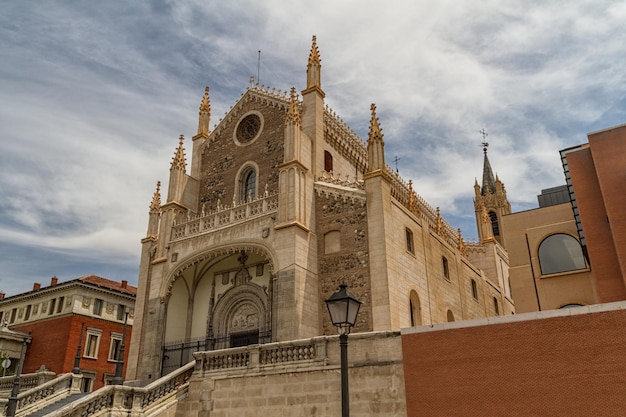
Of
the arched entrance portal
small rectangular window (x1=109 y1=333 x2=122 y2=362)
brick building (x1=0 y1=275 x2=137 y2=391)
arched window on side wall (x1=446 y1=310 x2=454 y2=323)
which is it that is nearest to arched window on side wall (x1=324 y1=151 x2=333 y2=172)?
the arched entrance portal

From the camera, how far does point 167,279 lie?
84.6ft

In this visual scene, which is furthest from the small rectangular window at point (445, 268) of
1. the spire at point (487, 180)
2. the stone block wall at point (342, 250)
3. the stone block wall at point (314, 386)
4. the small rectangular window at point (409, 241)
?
the spire at point (487, 180)

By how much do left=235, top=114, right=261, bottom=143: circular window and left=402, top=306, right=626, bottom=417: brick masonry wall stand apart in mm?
18384

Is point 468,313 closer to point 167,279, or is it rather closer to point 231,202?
point 231,202

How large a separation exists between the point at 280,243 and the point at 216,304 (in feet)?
18.7

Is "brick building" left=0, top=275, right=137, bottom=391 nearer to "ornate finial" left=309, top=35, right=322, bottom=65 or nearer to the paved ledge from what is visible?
"ornate finial" left=309, top=35, right=322, bottom=65

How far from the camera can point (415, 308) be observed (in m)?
24.0

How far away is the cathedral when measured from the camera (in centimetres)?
2186

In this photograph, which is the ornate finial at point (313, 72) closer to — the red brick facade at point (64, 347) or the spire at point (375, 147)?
the spire at point (375, 147)

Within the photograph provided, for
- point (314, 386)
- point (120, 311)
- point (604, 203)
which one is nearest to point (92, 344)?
point (120, 311)

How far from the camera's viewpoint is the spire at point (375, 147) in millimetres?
23594

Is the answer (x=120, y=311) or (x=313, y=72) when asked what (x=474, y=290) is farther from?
(x=120, y=311)

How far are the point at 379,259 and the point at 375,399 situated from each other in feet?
27.8

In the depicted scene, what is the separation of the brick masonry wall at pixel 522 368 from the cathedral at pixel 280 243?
7.29 metres
